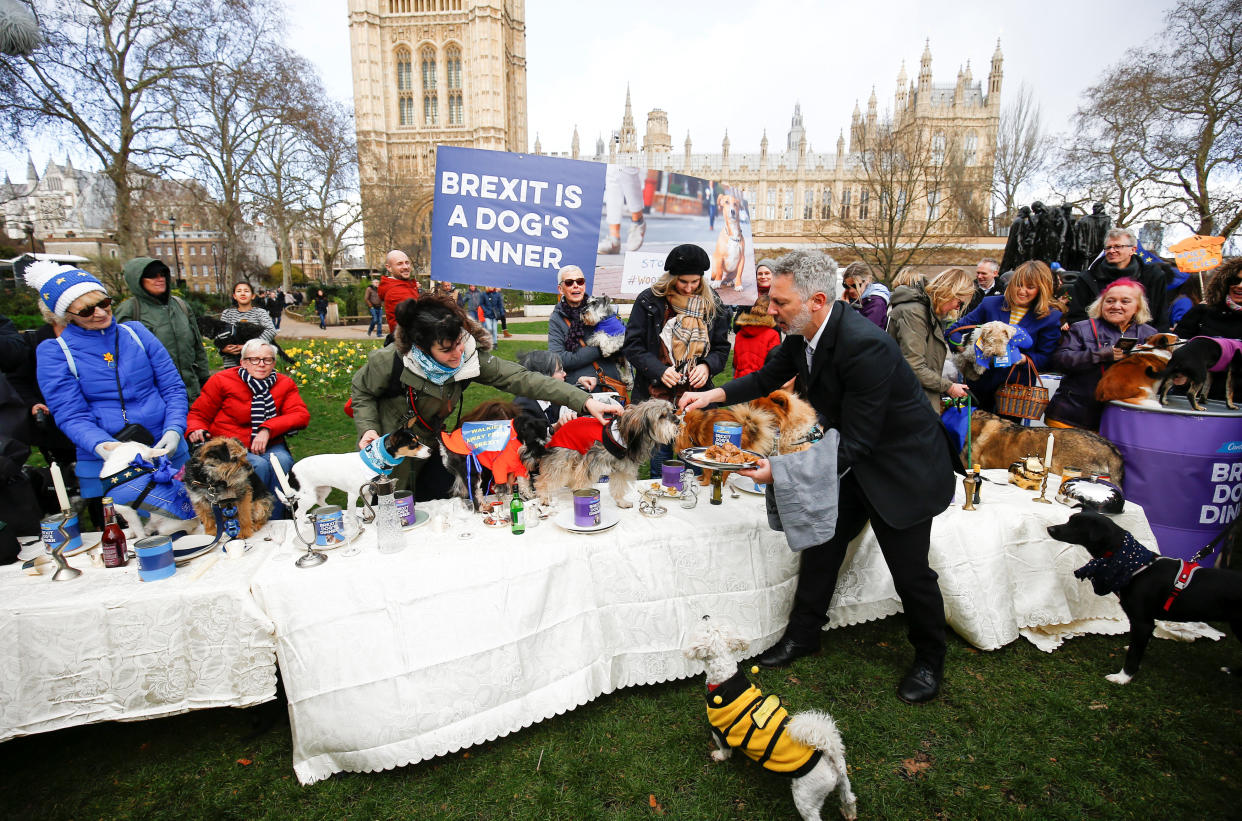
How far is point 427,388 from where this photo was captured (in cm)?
309

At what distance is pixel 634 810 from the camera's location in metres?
2.16

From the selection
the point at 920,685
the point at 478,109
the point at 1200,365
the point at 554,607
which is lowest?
the point at 920,685

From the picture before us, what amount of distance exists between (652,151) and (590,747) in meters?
69.8

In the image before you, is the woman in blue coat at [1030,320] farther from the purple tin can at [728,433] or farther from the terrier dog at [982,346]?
the purple tin can at [728,433]

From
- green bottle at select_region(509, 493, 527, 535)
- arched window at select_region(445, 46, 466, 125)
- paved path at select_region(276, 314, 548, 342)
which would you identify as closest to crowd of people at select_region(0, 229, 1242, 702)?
green bottle at select_region(509, 493, 527, 535)

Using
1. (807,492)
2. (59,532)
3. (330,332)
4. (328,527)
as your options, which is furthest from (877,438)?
(330,332)

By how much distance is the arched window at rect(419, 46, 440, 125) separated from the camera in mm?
56531

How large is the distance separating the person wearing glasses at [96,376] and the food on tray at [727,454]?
273 centimetres

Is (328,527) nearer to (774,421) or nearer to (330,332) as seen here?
(774,421)

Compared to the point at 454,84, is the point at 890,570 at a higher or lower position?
lower

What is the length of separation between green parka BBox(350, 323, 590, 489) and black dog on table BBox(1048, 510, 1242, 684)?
2651 millimetres

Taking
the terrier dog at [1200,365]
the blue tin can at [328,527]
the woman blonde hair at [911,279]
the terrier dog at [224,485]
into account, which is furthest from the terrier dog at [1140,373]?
the terrier dog at [224,485]

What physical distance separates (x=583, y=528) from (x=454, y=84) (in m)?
67.3

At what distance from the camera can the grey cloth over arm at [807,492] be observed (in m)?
2.29
